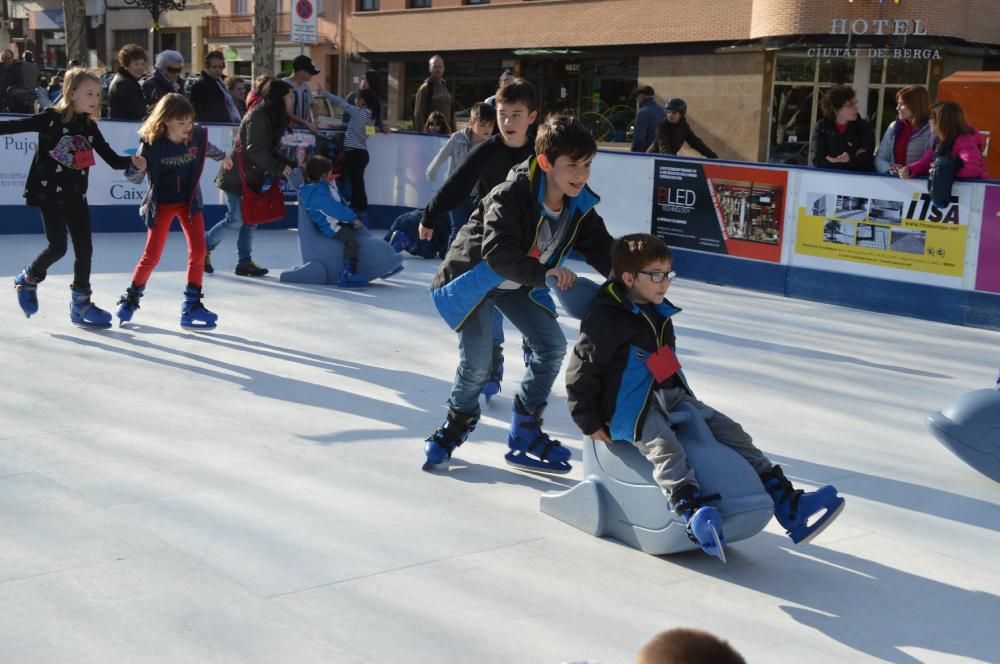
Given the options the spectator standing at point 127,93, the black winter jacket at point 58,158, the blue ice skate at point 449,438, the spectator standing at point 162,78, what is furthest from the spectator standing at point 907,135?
the spectator standing at point 127,93

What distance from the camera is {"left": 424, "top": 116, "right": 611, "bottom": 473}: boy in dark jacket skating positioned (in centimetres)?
467

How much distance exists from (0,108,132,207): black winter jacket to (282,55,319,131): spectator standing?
18.0ft

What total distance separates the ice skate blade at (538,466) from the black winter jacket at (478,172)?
1205 mm

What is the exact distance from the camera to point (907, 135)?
10133 millimetres

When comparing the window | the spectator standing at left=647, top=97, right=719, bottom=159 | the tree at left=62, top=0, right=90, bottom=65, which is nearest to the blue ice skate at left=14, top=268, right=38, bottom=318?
the spectator standing at left=647, top=97, right=719, bottom=159

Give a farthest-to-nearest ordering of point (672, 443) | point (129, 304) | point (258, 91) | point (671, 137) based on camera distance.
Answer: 1. point (671, 137)
2. point (258, 91)
3. point (129, 304)
4. point (672, 443)

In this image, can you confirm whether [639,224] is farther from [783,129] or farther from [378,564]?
[783,129]

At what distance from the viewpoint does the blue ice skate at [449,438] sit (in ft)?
17.0

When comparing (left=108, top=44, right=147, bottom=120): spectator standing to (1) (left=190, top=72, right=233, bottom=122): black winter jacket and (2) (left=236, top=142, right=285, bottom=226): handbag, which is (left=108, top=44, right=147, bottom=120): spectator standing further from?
(2) (left=236, top=142, right=285, bottom=226): handbag

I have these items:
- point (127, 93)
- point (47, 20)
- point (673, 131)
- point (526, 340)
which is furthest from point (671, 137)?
point (47, 20)

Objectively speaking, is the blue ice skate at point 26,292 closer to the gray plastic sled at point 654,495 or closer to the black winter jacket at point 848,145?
the gray plastic sled at point 654,495

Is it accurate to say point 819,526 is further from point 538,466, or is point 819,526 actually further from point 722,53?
point 722,53

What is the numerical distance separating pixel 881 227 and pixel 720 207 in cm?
169

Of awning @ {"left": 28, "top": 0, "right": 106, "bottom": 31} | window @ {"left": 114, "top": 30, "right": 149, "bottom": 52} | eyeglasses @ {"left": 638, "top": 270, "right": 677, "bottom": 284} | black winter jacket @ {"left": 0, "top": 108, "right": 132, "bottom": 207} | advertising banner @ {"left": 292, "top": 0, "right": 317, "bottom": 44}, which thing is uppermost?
awning @ {"left": 28, "top": 0, "right": 106, "bottom": 31}
